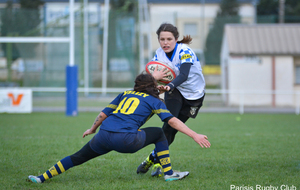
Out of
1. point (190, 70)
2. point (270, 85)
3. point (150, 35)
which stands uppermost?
point (150, 35)

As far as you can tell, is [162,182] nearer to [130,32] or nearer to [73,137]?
[73,137]

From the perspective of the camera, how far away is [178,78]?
3.91 m

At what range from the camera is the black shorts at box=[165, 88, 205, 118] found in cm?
432

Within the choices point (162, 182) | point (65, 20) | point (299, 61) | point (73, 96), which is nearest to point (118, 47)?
point (65, 20)

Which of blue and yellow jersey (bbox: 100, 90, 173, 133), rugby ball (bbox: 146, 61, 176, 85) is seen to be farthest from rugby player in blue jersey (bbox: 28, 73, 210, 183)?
rugby ball (bbox: 146, 61, 176, 85)

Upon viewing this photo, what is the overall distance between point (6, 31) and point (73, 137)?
13.1 meters

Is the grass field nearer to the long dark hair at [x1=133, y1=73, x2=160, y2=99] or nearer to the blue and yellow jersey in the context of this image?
the blue and yellow jersey

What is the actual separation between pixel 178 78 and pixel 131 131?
35.5 inches

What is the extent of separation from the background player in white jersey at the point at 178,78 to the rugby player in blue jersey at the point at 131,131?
0.47m

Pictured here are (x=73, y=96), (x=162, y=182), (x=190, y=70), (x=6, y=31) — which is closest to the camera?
(x=162, y=182)

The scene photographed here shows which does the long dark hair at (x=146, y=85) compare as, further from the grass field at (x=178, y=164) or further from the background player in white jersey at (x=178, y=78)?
the grass field at (x=178, y=164)

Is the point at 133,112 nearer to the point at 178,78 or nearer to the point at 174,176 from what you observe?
the point at 178,78

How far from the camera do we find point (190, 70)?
4.32 metres

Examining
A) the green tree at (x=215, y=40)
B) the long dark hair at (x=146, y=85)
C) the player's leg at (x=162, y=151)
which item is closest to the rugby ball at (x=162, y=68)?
the long dark hair at (x=146, y=85)
